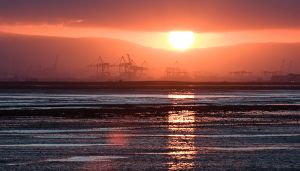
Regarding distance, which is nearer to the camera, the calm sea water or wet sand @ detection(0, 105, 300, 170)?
wet sand @ detection(0, 105, 300, 170)

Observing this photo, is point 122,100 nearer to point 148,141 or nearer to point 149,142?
point 148,141

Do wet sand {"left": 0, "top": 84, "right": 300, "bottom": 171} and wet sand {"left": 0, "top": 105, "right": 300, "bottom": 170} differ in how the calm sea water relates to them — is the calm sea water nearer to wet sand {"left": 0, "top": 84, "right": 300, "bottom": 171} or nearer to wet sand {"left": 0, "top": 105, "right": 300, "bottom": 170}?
wet sand {"left": 0, "top": 84, "right": 300, "bottom": 171}

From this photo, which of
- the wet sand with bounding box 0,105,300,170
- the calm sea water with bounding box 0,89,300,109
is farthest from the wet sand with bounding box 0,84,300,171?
the calm sea water with bounding box 0,89,300,109

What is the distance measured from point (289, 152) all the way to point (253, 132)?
32.0ft

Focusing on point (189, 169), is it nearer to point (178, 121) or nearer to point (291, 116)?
point (178, 121)

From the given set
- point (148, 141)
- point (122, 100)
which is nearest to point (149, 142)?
point (148, 141)

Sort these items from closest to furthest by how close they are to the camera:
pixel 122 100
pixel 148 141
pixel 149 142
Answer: pixel 149 142 → pixel 148 141 → pixel 122 100

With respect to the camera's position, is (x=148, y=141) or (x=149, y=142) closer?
(x=149, y=142)

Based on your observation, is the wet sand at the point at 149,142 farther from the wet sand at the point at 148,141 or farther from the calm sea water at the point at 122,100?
the calm sea water at the point at 122,100

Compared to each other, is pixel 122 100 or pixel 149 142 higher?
pixel 149 142

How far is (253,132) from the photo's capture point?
39281 mm

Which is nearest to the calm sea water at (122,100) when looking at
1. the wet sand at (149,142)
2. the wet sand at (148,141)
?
the wet sand at (148,141)

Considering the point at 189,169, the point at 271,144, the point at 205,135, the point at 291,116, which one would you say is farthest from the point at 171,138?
the point at 291,116

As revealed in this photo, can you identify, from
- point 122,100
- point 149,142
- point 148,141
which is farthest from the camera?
point 122,100
